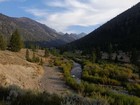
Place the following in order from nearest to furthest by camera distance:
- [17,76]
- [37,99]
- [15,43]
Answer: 1. [37,99]
2. [17,76]
3. [15,43]

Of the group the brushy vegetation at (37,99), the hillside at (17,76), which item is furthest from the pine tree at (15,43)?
the brushy vegetation at (37,99)

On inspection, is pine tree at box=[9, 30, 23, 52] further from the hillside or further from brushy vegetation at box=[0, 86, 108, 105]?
brushy vegetation at box=[0, 86, 108, 105]

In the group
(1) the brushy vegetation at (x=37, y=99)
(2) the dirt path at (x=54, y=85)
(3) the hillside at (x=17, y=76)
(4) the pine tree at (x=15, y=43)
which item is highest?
(4) the pine tree at (x=15, y=43)

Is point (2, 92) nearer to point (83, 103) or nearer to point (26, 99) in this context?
point (26, 99)

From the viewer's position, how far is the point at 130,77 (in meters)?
59.7

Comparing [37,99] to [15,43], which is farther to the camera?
[15,43]

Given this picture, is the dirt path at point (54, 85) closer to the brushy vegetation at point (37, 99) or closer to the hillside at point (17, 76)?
the hillside at point (17, 76)

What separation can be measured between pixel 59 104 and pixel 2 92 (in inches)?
131

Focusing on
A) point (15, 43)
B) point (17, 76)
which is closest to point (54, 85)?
point (17, 76)

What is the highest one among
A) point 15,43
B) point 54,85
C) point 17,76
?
point 15,43

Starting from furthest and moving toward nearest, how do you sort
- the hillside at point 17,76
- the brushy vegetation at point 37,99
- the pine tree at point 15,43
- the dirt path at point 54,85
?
the pine tree at point 15,43, the dirt path at point 54,85, the hillside at point 17,76, the brushy vegetation at point 37,99

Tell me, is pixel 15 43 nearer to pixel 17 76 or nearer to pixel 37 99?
pixel 17 76

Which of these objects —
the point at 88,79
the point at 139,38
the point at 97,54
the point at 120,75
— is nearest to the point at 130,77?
the point at 120,75

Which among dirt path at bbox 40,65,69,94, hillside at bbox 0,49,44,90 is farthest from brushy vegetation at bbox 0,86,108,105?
dirt path at bbox 40,65,69,94
